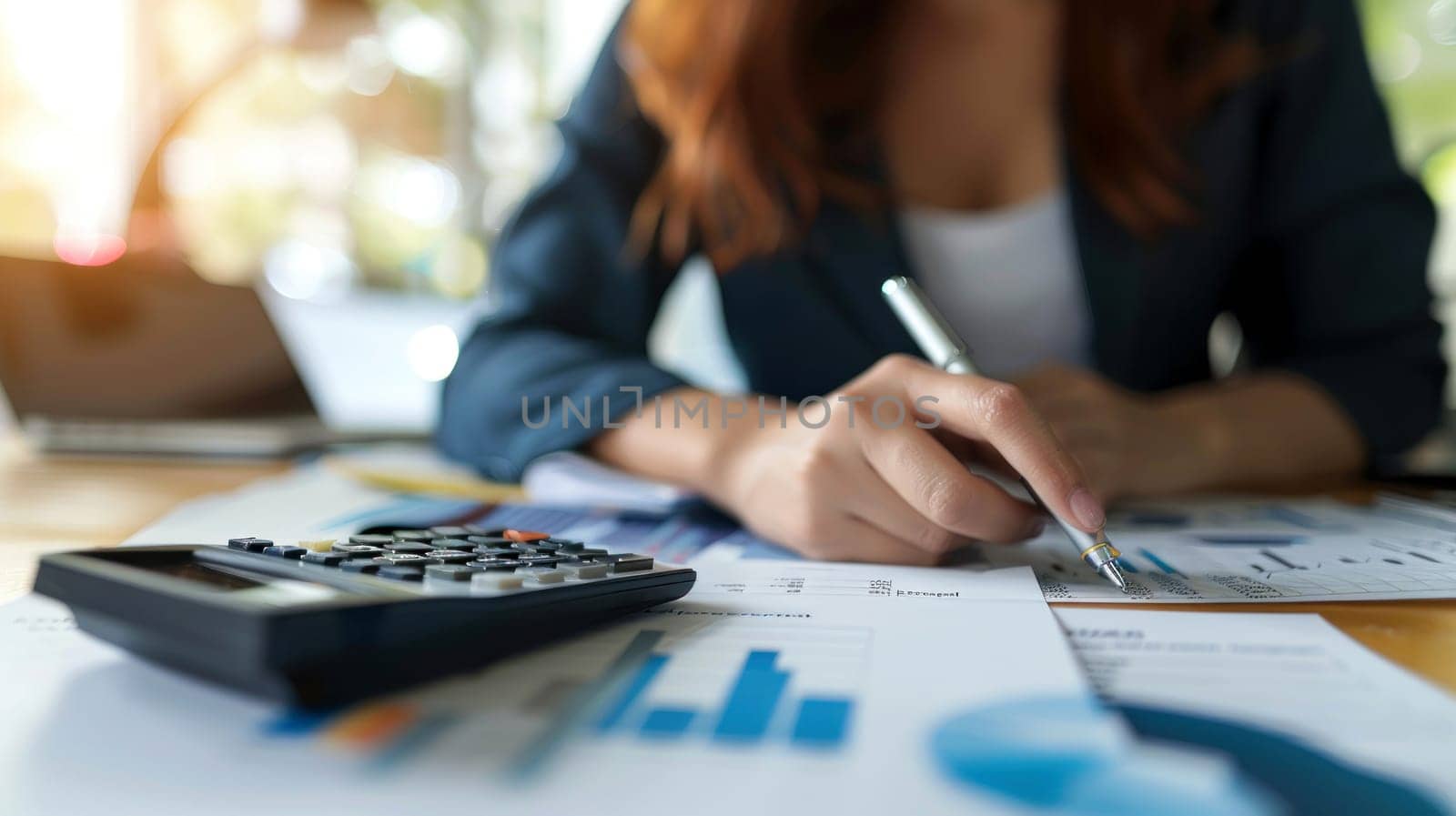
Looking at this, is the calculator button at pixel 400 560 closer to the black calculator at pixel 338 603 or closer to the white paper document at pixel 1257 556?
the black calculator at pixel 338 603

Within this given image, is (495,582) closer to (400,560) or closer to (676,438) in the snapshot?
(400,560)

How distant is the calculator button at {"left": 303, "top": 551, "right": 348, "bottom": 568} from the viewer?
295 millimetres

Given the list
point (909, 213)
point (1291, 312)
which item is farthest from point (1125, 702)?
point (1291, 312)

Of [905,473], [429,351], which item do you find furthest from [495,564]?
[429,351]

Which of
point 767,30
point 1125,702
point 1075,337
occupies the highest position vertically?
point 767,30

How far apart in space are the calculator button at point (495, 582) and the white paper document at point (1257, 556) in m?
0.19

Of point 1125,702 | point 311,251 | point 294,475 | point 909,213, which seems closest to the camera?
point 1125,702

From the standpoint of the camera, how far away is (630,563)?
1.04ft

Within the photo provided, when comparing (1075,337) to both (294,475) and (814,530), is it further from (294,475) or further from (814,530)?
(294,475)

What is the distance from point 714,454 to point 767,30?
41cm

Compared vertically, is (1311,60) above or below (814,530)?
above

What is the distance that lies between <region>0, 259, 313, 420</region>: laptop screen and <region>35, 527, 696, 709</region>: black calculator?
0.52 m

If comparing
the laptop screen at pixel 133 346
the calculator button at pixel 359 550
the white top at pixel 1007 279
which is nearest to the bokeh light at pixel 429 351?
the laptop screen at pixel 133 346

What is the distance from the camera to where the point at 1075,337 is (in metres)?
0.78
